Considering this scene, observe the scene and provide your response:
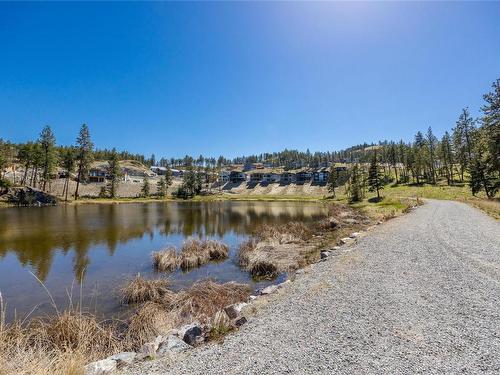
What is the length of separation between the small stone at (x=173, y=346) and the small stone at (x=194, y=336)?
0.66 feet

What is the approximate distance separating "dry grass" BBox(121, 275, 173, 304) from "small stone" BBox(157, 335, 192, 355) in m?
5.16

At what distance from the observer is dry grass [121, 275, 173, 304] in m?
13.2

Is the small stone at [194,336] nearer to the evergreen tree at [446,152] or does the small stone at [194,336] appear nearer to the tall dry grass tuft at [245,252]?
the tall dry grass tuft at [245,252]

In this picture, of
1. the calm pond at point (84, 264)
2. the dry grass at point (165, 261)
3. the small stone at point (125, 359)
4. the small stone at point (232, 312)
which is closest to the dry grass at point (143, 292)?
the calm pond at point (84, 264)

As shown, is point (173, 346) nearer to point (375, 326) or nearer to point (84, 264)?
point (375, 326)

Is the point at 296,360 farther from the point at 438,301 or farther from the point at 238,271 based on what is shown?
the point at 238,271

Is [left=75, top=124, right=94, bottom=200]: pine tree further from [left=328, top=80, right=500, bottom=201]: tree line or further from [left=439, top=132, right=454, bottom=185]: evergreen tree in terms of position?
[left=439, top=132, right=454, bottom=185]: evergreen tree

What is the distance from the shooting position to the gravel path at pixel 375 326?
19.3 feet

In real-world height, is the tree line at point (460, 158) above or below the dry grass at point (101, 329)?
above

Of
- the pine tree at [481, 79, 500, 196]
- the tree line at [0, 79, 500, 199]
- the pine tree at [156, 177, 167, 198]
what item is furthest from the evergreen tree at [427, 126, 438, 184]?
the pine tree at [156, 177, 167, 198]

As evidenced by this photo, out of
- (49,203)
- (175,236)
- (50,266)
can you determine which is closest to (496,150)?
(175,236)

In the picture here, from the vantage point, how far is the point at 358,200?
7894 centimetres

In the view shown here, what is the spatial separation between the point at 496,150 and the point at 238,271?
144ft

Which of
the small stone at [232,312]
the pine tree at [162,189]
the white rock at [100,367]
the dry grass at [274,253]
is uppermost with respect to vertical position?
the pine tree at [162,189]
